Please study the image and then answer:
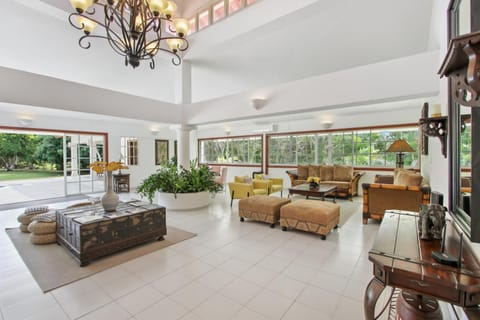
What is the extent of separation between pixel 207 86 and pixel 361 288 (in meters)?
6.99

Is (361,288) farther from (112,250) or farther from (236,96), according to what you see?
(236,96)

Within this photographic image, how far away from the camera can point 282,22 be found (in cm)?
375

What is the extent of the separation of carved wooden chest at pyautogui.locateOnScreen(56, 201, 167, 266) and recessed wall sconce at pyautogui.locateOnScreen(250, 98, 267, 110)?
119 inches

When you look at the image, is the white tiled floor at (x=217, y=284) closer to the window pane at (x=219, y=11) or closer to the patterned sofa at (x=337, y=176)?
the patterned sofa at (x=337, y=176)

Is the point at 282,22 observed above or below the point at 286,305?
above

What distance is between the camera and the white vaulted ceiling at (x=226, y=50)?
3.89m

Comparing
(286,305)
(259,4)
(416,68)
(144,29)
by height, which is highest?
(259,4)

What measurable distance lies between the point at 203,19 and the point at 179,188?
4065 mm

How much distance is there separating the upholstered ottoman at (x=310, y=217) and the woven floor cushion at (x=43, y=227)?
3.64 m

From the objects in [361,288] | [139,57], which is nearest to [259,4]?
[139,57]

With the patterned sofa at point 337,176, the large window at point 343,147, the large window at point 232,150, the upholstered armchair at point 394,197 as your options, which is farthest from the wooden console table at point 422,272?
the large window at point 232,150

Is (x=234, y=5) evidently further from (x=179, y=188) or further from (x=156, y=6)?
(x=179, y=188)

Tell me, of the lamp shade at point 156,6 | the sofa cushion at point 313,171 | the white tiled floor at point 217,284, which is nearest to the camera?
the white tiled floor at point 217,284

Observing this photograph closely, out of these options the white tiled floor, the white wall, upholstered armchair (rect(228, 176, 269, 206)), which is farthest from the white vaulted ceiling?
the white tiled floor
